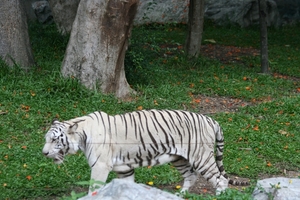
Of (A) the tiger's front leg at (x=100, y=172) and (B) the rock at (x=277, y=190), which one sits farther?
(A) the tiger's front leg at (x=100, y=172)

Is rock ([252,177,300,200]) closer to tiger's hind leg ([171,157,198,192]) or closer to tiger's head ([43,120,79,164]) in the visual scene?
tiger's hind leg ([171,157,198,192])

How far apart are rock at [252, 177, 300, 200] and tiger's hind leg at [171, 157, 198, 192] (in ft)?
3.35

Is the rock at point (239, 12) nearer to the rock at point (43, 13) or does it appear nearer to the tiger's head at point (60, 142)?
the rock at point (43, 13)

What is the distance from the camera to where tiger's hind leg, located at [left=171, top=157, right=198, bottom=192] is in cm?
629

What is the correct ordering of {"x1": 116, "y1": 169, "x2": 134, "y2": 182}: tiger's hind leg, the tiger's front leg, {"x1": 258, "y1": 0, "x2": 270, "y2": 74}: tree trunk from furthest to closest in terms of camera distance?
{"x1": 258, "y1": 0, "x2": 270, "y2": 74}: tree trunk, {"x1": 116, "y1": 169, "x2": 134, "y2": 182}: tiger's hind leg, the tiger's front leg

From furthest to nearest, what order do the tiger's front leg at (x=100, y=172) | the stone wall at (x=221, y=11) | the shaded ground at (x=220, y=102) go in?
the stone wall at (x=221, y=11) → the shaded ground at (x=220, y=102) → the tiger's front leg at (x=100, y=172)

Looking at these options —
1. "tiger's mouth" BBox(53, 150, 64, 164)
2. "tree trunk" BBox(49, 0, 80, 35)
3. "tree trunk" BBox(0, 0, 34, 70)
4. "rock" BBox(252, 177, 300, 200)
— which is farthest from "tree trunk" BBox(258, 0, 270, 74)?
"tiger's mouth" BBox(53, 150, 64, 164)

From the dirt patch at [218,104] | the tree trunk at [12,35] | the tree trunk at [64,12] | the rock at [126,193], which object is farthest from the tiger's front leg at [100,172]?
the tree trunk at [64,12]

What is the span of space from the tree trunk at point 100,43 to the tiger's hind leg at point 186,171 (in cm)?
378

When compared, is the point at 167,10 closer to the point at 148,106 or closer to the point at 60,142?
the point at 148,106

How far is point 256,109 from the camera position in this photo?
995 centimetres

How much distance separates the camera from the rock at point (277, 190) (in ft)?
16.5

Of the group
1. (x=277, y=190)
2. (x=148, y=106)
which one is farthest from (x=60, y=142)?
(x=148, y=106)

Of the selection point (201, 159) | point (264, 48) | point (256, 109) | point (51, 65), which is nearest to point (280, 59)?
point (264, 48)
